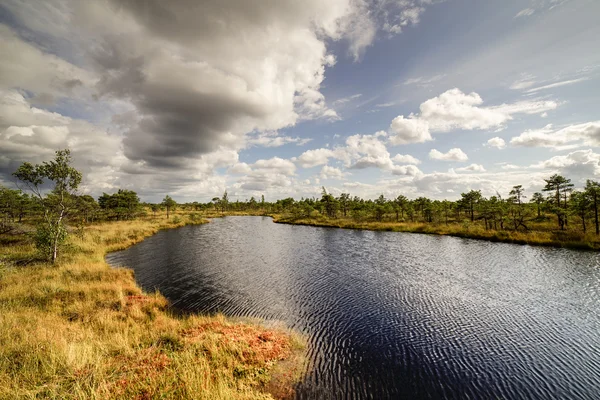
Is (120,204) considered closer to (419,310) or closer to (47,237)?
(47,237)

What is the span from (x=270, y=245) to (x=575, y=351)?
4133 cm

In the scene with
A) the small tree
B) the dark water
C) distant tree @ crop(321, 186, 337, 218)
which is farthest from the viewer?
distant tree @ crop(321, 186, 337, 218)

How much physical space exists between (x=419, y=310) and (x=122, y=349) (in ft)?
68.9

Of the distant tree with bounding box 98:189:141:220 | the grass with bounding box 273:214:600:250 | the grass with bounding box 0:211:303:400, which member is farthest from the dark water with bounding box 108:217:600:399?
the distant tree with bounding box 98:189:141:220

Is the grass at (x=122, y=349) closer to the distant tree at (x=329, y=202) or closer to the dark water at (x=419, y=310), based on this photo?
the dark water at (x=419, y=310)

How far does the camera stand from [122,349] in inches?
427

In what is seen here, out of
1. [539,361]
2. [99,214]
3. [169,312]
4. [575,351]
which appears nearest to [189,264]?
[169,312]

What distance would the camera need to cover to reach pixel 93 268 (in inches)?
977

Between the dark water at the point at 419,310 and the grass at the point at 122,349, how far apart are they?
2495 millimetres

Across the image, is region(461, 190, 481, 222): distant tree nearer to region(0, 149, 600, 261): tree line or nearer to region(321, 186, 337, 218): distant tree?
region(0, 149, 600, 261): tree line

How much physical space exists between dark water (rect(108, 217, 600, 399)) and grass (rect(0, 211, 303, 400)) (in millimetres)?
2495

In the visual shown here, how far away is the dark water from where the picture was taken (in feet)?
37.9

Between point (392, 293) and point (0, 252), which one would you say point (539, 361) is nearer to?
point (392, 293)

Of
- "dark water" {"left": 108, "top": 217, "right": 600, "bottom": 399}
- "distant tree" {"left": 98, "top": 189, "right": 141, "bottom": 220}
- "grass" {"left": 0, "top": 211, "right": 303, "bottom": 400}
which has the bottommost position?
"dark water" {"left": 108, "top": 217, "right": 600, "bottom": 399}
